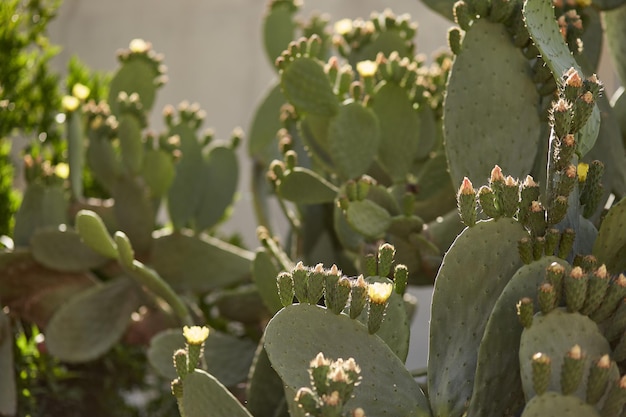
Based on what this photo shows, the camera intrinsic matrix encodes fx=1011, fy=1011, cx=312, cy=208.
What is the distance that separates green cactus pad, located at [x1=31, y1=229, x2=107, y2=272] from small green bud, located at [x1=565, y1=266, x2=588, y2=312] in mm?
1326

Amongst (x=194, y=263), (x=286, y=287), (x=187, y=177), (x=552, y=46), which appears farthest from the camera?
(x=187, y=177)

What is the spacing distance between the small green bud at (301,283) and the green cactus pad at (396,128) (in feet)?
2.51

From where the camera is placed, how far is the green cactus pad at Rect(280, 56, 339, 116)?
185 centimetres

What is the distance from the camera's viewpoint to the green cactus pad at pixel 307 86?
185 cm

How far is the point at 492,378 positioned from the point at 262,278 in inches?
29.7

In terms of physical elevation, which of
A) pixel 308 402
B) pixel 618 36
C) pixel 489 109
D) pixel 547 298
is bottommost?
pixel 308 402

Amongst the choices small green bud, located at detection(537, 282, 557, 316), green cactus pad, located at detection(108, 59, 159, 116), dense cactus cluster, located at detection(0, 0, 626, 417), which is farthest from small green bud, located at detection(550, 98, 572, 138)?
green cactus pad, located at detection(108, 59, 159, 116)

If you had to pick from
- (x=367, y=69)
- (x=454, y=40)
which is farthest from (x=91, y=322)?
(x=454, y=40)

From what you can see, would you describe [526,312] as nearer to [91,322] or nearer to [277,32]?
[91,322]

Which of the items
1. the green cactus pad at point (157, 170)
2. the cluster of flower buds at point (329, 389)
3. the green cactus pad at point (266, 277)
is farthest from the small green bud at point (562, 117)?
the green cactus pad at point (157, 170)

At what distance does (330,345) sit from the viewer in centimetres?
126

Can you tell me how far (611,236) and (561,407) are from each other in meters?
0.39

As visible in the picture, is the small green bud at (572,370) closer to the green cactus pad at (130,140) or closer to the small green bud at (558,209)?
the small green bud at (558,209)

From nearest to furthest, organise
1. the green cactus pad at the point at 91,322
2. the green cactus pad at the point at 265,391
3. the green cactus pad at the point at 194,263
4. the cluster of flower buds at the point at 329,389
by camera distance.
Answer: the cluster of flower buds at the point at 329,389 → the green cactus pad at the point at 265,391 → the green cactus pad at the point at 91,322 → the green cactus pad at the point at 194,263
